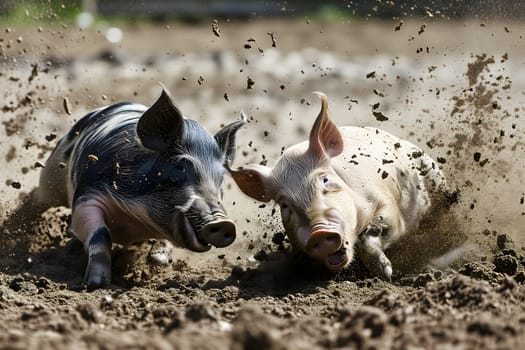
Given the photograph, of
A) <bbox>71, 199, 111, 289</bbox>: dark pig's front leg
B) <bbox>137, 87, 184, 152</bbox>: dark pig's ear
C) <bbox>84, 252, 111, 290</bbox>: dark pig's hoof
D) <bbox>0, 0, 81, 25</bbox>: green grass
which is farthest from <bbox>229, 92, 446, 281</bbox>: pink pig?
<bbox>0, 0, 81, 25</bbox>: green grass

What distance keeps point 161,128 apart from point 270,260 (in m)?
1.36

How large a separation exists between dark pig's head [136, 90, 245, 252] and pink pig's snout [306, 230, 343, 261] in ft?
2.01

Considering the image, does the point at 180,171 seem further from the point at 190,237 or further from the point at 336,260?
the point at 336,260

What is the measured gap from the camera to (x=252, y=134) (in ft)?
38.5

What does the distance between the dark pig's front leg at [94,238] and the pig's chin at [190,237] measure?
531 millimetres

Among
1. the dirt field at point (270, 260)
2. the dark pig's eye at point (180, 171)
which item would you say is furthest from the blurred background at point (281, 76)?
the dark pig's eye at point (180, 171)

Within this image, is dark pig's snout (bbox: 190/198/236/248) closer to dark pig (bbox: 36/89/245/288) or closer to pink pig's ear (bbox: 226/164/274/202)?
dark pig (bbox: 36/89/245/288)

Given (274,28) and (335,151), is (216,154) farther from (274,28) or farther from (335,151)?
(274,28)

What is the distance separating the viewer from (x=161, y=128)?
652cm

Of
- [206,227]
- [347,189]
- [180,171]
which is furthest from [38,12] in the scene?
[206,227]

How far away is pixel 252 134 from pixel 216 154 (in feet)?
16.5

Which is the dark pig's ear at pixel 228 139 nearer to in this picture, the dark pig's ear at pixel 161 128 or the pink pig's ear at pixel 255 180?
the pink pig's ear at pixel 255 180

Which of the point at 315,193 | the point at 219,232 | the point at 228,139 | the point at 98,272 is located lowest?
the point at 98,272

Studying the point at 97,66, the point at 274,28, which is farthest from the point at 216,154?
the point at 274,28
